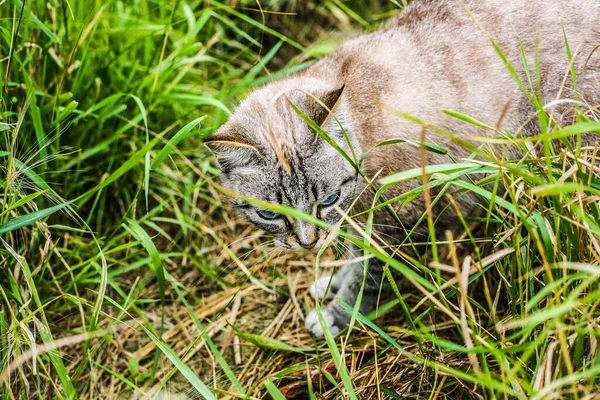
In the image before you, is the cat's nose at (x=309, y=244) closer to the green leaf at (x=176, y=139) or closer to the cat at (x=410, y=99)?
the cat at (x=410, y=99)

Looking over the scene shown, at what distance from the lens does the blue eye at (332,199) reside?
2.29 metres

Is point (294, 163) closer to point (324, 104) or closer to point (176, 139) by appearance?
point (324, 104)

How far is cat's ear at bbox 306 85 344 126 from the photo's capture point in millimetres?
2057

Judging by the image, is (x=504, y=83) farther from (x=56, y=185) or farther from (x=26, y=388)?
(x=26, y=388)

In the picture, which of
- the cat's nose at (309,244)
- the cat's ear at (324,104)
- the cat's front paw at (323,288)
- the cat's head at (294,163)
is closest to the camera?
the cat's ear at (324,104)

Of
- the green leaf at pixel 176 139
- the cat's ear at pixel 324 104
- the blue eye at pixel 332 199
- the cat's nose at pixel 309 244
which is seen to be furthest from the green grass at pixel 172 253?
the cat's ear at pixel 324 104

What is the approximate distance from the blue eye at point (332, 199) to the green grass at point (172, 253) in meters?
0.25

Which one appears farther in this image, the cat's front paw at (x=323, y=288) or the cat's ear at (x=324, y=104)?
the cat's front paw at (x=323, y=288)

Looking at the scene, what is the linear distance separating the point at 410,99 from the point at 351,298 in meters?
0.99

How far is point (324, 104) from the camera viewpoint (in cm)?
204

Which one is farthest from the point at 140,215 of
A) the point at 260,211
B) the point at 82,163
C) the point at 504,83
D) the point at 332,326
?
the point at 504,83

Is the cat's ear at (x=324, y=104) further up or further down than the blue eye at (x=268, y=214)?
further up

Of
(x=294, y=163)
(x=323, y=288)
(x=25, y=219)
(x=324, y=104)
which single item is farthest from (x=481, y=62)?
(x=25, y=219)

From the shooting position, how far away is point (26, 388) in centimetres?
231
